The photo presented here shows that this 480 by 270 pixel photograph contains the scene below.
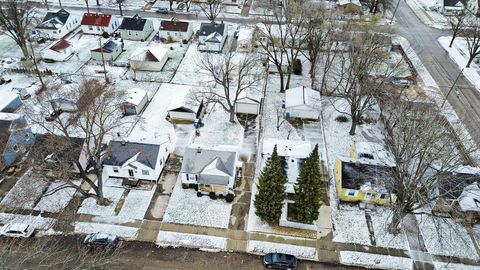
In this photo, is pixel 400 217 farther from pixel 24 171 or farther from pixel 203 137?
pixel 24 171

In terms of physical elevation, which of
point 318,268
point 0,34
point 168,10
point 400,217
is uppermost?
point 168,10

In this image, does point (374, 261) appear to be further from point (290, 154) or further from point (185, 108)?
point (185, 108)

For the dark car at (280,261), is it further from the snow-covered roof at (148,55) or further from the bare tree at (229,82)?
the snow-covered roof at (148,55)

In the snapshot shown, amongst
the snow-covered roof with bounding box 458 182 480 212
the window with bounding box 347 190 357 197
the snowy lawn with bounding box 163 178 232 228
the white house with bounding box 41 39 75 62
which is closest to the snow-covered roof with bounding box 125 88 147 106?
the snowy lawn with bounding box 163 178 232 228

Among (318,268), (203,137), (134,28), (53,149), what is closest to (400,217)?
(318,268)

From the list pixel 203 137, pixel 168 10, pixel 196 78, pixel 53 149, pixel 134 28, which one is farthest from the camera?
pixel 168 10

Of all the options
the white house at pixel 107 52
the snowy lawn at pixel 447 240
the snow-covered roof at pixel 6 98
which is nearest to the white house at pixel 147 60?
the white house at pixel 107 52
